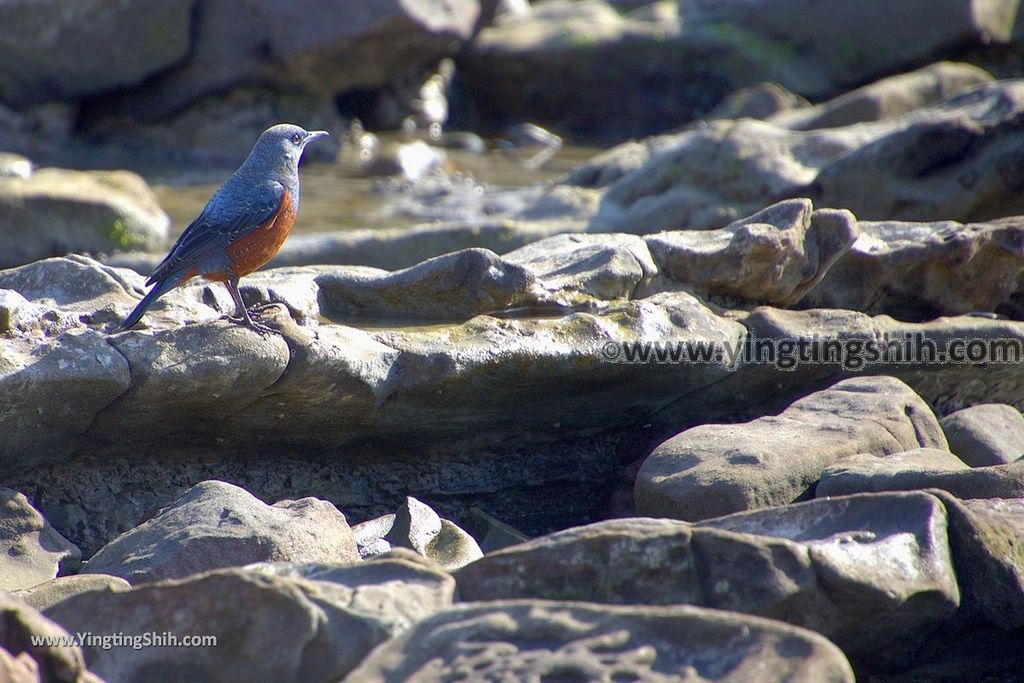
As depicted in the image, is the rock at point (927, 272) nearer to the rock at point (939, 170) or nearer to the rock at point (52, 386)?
the rock at point (939, 170)

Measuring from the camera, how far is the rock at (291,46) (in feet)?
42.9

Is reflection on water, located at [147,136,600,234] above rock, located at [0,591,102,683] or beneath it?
beneath

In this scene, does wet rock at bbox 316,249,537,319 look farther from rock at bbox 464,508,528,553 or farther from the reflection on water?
the reflection on water

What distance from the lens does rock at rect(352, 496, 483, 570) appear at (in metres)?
3.94

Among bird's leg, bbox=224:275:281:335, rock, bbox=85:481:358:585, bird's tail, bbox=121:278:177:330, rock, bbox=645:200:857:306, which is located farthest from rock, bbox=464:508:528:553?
bird's tail, bbox=121:278:177:330

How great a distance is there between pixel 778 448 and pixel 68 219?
6603 mm

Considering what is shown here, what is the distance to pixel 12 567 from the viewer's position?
12.4 ft

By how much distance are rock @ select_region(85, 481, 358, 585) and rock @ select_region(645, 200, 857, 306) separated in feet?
6.53

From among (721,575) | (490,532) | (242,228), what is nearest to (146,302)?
(242,228)

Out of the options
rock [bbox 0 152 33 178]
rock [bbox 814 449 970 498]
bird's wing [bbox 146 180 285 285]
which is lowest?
rock [bbox 0 152 33 178]

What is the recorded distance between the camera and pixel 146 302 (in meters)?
4.05

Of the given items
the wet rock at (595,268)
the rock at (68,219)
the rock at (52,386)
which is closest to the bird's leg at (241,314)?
the rock at (52,386)

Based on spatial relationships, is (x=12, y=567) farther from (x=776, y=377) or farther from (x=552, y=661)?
(x=776, y=377)

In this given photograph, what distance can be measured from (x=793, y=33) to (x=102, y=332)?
12357 mm
